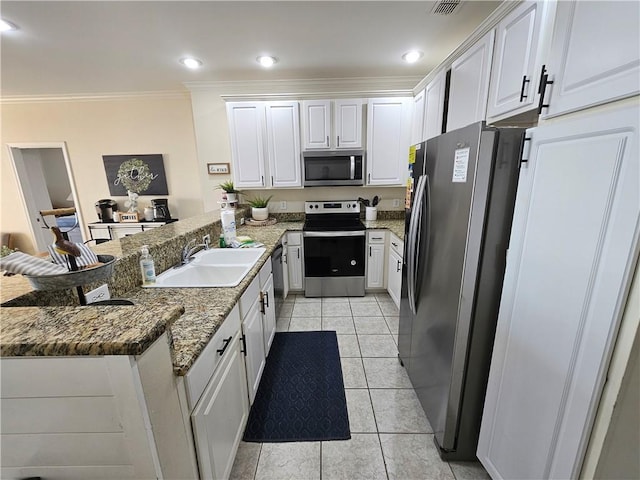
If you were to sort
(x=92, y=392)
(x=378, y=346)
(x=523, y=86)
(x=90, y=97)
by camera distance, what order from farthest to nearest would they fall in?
(x=90, y=97)
(x=378, y=346)
(x=523, y=86)
(x=92, y=392)

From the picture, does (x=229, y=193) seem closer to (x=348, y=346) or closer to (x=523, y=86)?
(x=348, y=346)

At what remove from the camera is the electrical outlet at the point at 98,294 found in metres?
1.03

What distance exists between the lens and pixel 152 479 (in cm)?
66

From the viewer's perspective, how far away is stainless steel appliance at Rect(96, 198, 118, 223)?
362 centimetres

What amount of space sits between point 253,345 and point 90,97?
4.29 m

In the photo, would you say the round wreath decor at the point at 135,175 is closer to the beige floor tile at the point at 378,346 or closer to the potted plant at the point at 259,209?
the potted plant at the point at 259,209

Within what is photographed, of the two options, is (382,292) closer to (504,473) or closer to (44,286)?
(504,473)

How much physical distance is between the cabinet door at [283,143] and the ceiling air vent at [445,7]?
1588mm

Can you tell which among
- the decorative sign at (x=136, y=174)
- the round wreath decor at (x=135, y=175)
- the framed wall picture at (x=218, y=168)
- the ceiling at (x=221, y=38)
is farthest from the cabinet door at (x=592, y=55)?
the round wreath decor at (x=135, y=175)

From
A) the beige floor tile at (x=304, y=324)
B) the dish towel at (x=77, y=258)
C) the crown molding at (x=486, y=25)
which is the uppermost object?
the crown molding at (x=486, y=25)

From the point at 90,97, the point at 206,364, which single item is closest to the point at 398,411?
the point at 206,364

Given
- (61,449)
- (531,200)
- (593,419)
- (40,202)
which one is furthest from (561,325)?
(40,202)

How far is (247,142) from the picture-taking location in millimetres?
3033

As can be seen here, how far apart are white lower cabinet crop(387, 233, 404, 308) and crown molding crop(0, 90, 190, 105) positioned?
11.3ft
